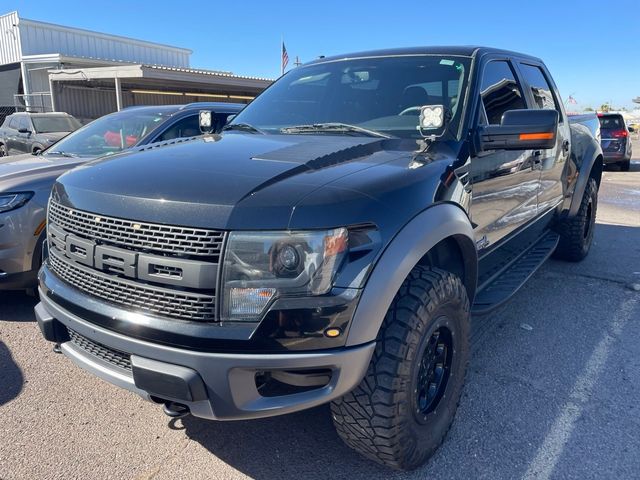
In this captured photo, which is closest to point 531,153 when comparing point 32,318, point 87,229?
point 87,229

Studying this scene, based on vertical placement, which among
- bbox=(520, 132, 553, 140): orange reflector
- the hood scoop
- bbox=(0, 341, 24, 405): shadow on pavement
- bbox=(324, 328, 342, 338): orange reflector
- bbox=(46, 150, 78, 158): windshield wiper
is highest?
bbox=(520, 132, 553, 140): orange reflector

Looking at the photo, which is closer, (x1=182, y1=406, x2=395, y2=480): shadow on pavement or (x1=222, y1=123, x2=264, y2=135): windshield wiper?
(x1=182, y1=406, x2=395, y2=480): shadow on pavement

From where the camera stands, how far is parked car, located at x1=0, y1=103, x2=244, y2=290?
3.82 m

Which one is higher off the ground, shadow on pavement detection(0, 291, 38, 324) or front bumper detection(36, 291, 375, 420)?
front bumper detection(36, 291, 375, 420)

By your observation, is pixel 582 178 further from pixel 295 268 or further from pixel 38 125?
pixel 38 125

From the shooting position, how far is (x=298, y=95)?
11.5ft

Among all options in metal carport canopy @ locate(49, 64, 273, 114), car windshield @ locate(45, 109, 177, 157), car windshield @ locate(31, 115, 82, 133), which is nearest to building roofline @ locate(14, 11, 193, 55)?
metal carport canopy @ locate(49, 64, 273, 114)

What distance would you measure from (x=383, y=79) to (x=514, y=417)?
212cm

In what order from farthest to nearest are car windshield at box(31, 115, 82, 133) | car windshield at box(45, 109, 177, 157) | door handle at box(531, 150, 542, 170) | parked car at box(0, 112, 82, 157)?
car windshield at box(31, 115, 82, 133) → parked car at box(0, 112, 82, 157) → car windshield at box(45, 109, 177, 157) → door handle at box(531, 150, 542, 170)

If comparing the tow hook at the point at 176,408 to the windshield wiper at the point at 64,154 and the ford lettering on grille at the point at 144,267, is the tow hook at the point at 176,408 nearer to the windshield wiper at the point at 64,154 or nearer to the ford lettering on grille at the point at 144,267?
the ford lettering on grille at the point at 144,267

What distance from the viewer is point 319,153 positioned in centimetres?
239

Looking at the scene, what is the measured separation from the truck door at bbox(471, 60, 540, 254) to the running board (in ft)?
1.00

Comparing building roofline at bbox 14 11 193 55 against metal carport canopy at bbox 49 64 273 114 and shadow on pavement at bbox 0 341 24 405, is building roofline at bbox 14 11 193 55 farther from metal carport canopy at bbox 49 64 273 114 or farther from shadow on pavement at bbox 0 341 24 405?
shadow on pavement at bbox 0 341 24 405

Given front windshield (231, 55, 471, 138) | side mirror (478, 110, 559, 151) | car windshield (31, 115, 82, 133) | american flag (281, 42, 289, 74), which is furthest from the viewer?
american flag (281, 42, 289, 74)
